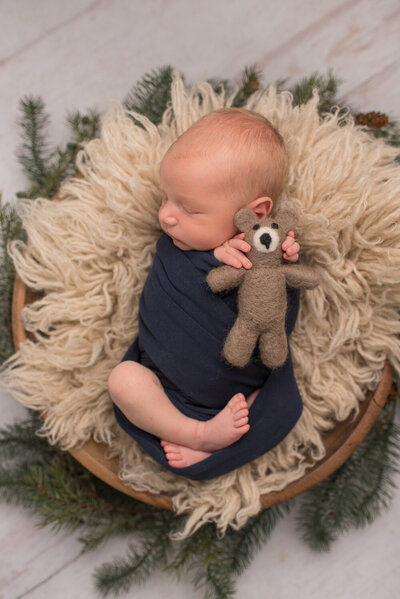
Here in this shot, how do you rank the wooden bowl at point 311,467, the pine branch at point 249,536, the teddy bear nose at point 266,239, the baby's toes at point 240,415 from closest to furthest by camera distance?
the teddy bear nose at point 266,239 < the baby's toes at point 240,415 < the wooden bowl at point 311,467 < the pine branch at point 249,536

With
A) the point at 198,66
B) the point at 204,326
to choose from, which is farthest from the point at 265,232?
the point at 198,66

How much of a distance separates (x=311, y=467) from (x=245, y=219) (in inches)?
21.7

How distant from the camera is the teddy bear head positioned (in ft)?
2.69

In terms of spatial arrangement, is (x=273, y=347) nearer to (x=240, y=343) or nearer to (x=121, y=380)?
(x=240, y=343)

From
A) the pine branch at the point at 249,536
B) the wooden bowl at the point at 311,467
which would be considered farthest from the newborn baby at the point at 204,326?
the pine branch at the point at 249,536

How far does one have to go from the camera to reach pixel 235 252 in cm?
86

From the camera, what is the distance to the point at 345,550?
1275 millimetres

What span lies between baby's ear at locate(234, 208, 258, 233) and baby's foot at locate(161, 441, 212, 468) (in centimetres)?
45

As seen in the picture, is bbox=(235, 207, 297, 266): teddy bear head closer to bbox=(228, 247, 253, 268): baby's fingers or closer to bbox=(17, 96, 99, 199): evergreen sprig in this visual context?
bbox=(228, 247, 253, 268): baby's fingers

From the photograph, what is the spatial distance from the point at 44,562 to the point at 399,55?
1462 millimetres

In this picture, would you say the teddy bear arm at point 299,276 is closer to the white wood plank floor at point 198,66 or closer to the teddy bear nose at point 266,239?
the teddy bear nose at point 266,239

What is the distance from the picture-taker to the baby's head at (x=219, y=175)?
33.6 inches

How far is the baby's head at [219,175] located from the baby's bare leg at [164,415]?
272mm

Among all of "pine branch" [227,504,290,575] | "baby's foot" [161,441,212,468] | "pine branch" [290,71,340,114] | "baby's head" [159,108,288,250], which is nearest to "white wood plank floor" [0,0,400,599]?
"pine branch" [227,504,290,575]
